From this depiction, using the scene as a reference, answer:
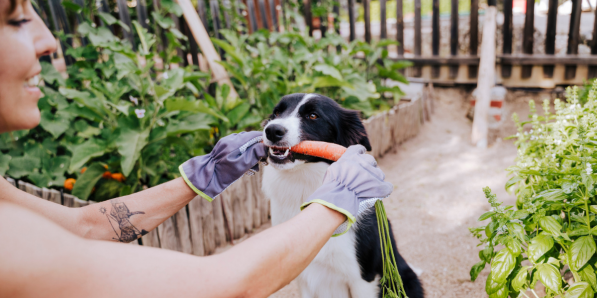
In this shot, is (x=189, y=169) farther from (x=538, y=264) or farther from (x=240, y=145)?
(x=538, y=264)

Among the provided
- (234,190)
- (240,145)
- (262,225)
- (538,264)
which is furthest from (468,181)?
(240,145)

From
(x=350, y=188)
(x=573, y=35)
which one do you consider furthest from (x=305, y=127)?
(x=573, y=35)

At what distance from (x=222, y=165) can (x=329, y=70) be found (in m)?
2.44

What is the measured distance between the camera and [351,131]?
211 centimetres

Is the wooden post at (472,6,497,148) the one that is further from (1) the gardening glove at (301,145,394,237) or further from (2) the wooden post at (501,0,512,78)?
(1) the gardening glove at (301,145,394,237)

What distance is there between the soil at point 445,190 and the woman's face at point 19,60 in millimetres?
2097

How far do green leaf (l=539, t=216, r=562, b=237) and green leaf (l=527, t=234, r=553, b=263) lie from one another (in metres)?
0.05

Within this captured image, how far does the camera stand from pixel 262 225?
3.31 metres

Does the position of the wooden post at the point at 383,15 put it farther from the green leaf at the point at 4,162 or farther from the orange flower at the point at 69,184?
the green leaf at the point at 4,162

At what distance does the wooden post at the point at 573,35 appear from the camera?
201 inches

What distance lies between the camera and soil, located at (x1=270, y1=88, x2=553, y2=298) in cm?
270

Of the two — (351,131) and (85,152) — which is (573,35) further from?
(85,152)

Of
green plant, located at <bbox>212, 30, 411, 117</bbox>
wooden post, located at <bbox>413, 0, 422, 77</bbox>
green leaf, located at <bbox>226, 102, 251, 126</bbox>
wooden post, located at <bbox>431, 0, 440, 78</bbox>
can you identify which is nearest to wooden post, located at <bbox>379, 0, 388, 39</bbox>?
wooden post, located at <bbox>413, 0, 422, 77</bbox>

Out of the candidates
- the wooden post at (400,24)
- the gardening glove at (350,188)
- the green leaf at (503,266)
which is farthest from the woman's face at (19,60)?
Answer: the wooden post at (400,24)
